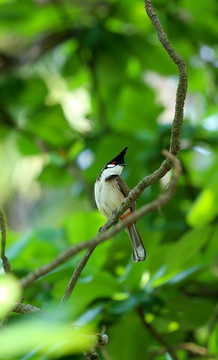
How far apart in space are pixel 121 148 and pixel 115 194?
36cm

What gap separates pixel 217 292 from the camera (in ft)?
5.45

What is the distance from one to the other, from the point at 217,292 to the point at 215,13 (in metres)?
1.18

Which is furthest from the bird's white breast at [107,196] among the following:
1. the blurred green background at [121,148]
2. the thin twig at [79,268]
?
the blurred green background at [121,148]

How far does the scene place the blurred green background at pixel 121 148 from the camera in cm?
139

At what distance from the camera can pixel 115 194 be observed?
0.88m

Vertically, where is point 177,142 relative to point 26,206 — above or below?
below

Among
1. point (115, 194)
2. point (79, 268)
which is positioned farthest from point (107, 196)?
point (79, 268)

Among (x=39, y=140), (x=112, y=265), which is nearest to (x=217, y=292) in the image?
(x=112, y=265)

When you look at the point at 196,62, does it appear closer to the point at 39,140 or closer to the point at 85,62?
the point at 85,62

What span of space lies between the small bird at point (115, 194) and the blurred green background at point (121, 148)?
1.01 ft

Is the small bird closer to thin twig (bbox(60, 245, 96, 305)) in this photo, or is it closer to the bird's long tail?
the bird's long tail

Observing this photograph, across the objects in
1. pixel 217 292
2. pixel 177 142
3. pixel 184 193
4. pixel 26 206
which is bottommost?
pixel 177 142

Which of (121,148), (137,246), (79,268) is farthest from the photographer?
(121,148)

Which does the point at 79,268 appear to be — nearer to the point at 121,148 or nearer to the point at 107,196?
the point at 107,196
